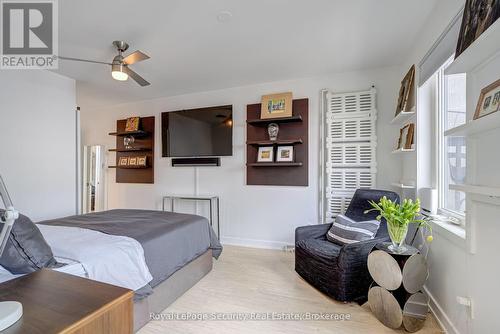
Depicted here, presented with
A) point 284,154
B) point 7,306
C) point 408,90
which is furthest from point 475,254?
point 284,154

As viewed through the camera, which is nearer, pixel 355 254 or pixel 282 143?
pixel 355 254

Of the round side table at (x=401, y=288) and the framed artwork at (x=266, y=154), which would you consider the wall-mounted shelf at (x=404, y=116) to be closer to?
the round side table at (x=401, y=288)

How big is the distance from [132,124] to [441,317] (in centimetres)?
492

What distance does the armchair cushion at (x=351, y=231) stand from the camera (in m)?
2.37

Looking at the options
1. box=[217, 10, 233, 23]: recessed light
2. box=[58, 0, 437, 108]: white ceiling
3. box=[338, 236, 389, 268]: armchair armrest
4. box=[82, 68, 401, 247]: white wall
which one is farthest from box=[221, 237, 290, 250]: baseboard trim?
box=[217, 10, 233, 23]: recessed light

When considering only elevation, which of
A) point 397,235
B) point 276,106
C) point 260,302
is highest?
point 276,106

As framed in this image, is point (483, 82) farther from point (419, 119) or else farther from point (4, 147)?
point (4, 147)

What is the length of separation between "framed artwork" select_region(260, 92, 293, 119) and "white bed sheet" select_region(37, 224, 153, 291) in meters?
2.54

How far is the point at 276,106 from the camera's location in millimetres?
3652

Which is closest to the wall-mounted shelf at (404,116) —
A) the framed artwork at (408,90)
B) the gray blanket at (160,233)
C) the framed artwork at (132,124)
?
the framed artwork at (408,90)

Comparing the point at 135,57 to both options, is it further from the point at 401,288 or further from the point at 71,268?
the point at 401,288

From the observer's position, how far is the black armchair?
6.89ft

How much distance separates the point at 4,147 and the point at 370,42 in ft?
13.8

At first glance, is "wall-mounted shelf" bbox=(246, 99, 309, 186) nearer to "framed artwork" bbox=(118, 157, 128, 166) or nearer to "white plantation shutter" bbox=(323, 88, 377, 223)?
"white plantation shutter" bbox=(323, 88, 377, 223)
